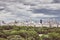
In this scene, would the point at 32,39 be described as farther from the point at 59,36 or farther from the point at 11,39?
the point at 59,36

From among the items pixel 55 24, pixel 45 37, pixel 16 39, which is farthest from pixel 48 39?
pixel 55 24

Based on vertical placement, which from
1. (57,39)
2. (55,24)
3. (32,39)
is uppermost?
(32,39)

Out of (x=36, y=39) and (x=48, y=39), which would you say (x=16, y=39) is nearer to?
(x=36, y=39)

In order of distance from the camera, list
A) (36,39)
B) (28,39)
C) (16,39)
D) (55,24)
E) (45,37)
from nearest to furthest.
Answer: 1. (16,39)
2. (28,39)
3. (36,39)
4. (45,37)
5. (55,24)

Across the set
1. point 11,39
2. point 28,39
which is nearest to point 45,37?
point 28,39

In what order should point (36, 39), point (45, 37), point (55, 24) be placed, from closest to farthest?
point (36, 39)
point (45, 37)
point (55, 24)

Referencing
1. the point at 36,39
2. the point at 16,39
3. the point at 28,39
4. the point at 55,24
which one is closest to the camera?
the point at 16,39

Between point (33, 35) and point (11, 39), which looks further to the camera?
point (33, 35)

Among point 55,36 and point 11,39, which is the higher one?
point 11,39

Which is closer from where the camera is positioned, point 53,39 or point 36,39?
point 36,39
